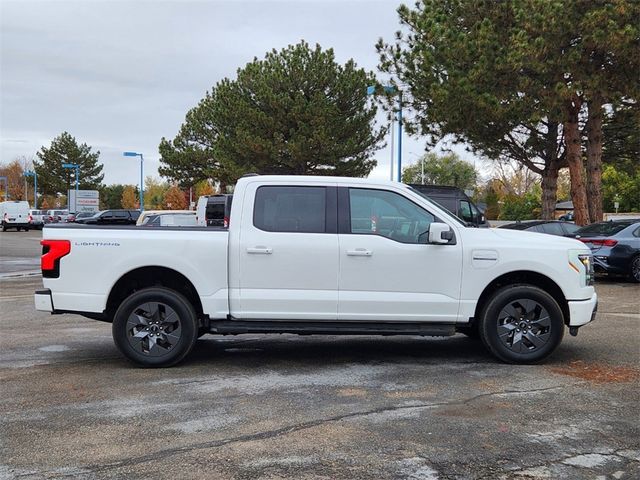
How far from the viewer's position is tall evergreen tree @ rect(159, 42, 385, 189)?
3303 cm

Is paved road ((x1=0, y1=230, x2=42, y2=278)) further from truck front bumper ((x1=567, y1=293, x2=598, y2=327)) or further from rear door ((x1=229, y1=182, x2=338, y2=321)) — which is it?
truck front bumper ((x1=567, y1=293, x2=598, y2=327))

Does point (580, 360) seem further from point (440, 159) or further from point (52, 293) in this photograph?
point (440, 159)

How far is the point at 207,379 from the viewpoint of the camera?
19.5 feet

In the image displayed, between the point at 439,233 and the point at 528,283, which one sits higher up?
the point at 439,233

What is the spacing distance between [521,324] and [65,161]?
84911 millimetres

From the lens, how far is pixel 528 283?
664 centimetres

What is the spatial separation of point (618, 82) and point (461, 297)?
15.3 meters

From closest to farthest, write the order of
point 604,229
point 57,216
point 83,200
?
point 604,229, point 57,216, point 83,200

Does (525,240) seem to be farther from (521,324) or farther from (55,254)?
(55,254)

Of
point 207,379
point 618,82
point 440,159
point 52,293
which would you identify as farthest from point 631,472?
point 440,159

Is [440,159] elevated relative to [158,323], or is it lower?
elevated

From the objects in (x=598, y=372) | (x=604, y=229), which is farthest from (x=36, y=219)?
(x=598, y=372)

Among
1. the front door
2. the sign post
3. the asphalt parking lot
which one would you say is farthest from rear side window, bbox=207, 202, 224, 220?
the sign post

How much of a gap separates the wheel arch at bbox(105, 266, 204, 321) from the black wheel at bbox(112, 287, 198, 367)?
21 centimetres
